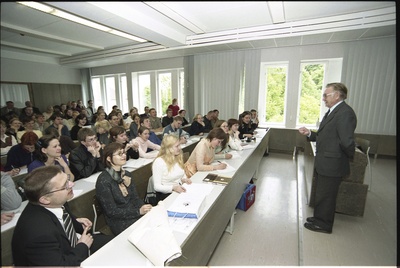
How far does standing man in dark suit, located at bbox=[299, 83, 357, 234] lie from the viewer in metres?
1.71

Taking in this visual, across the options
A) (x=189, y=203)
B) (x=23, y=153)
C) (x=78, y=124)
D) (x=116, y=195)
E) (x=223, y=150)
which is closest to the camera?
(x=189, y=203)

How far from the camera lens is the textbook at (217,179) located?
181cm

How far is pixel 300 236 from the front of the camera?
2.07 metres

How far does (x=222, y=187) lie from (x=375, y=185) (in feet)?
9.65

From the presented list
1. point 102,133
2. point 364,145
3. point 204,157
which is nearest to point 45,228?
point 204,157

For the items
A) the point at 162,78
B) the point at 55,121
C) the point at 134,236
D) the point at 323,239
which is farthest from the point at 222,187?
the point at 162,78

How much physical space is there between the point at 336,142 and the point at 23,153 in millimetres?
3062

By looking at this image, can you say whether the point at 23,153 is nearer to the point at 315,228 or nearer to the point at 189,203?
the point at 189,203

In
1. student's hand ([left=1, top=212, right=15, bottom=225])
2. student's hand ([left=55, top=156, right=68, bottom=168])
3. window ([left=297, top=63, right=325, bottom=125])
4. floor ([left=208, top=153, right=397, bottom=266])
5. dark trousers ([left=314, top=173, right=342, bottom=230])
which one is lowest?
floor ([left=208, top=153, right=397, bottom=266])

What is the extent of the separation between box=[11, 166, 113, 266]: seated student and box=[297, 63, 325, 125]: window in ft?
17.6

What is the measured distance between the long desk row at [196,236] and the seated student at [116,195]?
314 mm

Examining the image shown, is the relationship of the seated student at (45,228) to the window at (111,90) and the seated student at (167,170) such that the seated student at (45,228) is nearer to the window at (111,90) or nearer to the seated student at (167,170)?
the seated student at (167,170)

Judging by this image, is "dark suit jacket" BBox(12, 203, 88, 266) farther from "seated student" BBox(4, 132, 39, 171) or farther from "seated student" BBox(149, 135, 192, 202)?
"seated student" BBox(4, 132, 39, 171)

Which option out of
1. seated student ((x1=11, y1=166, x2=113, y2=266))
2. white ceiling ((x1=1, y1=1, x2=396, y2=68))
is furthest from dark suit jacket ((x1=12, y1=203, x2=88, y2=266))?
white ceiling ((x1=1, y1=1, x2=396, y2=68))
